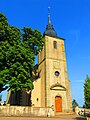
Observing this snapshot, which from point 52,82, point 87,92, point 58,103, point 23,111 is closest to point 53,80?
point 52,82

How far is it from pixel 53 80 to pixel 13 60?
31.2 feet

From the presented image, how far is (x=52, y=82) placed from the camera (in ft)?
101

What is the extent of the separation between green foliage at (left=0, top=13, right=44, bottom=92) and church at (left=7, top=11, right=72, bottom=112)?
231 inches

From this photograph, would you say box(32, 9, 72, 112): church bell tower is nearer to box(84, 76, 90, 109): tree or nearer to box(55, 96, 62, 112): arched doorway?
box(55, 96, 62, 112): arched doorway

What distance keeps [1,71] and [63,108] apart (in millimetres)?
12545

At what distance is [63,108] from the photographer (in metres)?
30.0

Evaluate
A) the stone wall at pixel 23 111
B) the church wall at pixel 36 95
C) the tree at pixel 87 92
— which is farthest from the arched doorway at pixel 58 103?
the tree at pixel 87 92

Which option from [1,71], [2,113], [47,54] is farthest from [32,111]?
[47,54]

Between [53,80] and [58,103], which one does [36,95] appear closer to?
[53,80]

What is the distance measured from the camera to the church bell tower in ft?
98.1

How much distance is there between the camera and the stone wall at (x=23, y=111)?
72.3ft

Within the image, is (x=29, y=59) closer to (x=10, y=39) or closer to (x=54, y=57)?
(x=10, y=39)

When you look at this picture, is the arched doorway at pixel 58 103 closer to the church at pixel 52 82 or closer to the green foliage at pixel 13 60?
the church at pixel 52 82

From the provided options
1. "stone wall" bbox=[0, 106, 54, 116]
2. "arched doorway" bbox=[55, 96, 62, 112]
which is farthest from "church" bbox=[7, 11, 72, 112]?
"stone wall" bbox=[0, 106, 54, 116]
